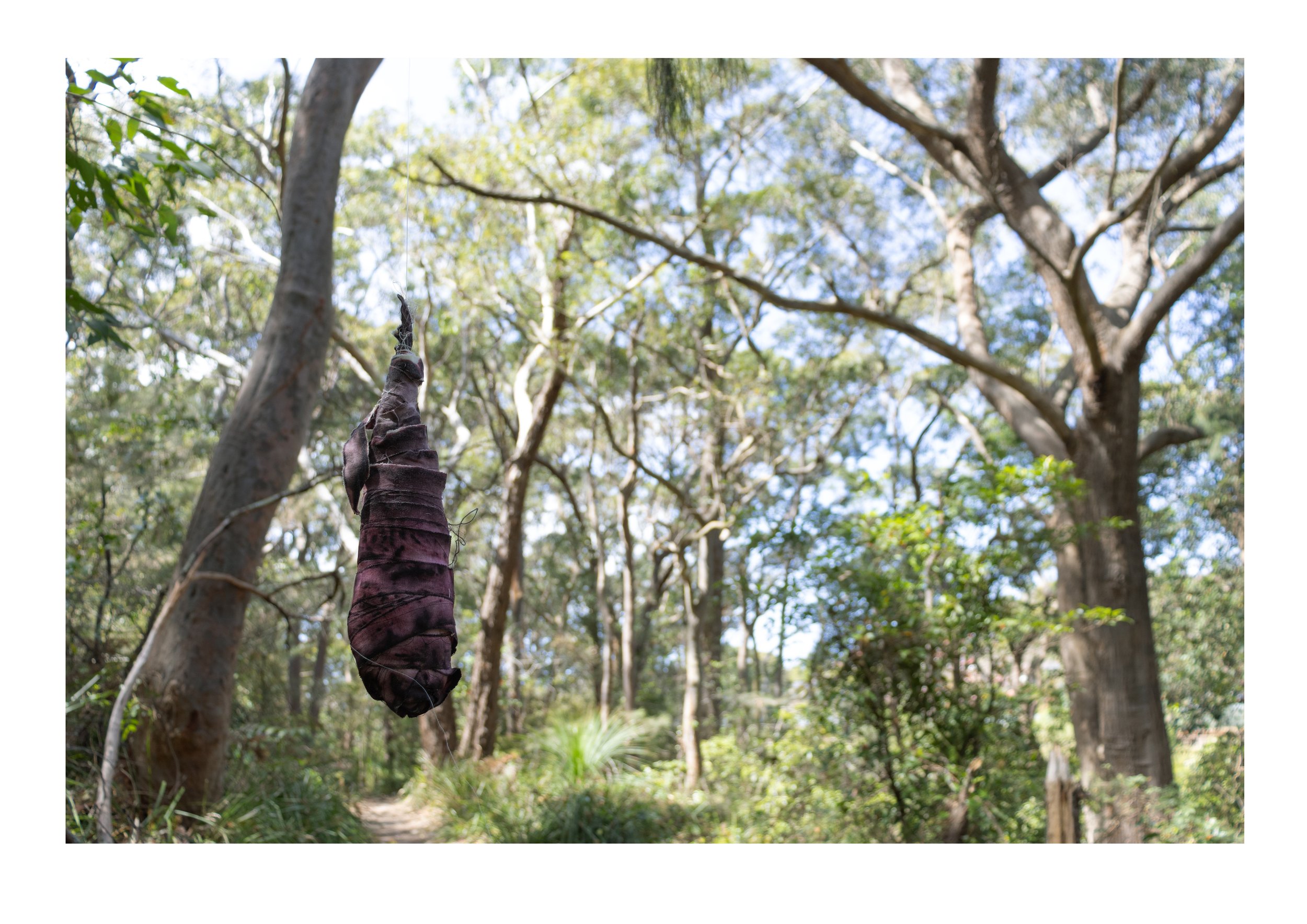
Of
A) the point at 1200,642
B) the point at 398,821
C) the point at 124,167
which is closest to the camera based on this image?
the point at 124,167

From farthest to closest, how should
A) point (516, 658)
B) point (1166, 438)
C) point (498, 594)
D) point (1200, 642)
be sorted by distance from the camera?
point (516, 658), point (1200, 642), point (498, 594), point (1166, 438)

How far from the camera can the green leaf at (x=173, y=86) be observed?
198 centimetres

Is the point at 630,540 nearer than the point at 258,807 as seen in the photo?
No

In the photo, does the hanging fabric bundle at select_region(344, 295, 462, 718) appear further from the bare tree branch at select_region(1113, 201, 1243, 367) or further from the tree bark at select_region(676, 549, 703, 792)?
Result: the tree bark at select_region(676, 549, 703, 792)

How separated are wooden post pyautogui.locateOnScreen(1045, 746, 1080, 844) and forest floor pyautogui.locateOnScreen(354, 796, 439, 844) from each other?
3.07 metres

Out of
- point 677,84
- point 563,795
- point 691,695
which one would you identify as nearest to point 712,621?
point 691,695

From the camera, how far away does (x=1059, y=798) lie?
3.23 metres

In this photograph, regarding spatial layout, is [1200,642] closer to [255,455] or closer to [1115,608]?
[1115,608]

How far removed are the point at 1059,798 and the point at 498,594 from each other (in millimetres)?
3749

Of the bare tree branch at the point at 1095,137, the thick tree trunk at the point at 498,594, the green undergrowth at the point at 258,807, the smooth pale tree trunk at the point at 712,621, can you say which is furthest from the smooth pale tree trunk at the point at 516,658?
the bare tree branch at the point at 1095,137

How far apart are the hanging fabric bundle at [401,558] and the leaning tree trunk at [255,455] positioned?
7.22 ft

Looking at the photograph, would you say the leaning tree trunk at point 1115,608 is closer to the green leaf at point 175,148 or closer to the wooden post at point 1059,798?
the wooden post at point 1059,798
